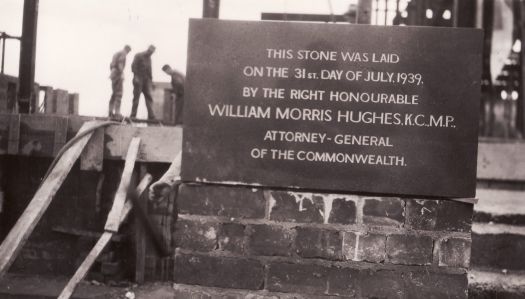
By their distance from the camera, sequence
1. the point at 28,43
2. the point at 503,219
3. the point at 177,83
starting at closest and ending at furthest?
1. the point at 503,219
2. the point at 28,43
3. the point at 177,83

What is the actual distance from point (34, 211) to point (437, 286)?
4.08 metres

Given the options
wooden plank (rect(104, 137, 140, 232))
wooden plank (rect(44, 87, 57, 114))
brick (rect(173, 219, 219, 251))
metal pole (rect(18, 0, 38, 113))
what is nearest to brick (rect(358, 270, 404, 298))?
brick (rect(173, 219, 219, 251))

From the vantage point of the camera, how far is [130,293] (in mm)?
5809

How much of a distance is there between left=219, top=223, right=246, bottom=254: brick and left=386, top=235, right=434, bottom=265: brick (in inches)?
19.5

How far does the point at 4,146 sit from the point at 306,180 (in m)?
5.12

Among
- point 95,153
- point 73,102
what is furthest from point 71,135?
point 73,102

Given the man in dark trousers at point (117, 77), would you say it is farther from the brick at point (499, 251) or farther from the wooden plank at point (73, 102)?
the brick at point (499, 251)

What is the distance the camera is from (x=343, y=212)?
5.70ft

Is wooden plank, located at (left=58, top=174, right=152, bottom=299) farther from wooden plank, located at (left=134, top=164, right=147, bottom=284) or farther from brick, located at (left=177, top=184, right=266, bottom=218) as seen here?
brick, located at (left=177, top=184, right=266, bottom=218)

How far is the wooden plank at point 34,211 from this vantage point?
14.6 ft

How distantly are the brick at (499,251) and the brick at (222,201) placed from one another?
192cm

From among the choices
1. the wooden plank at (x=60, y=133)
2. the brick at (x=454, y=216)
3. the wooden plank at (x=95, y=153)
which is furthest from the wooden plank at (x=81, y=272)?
the brick at (x=454, y=216)

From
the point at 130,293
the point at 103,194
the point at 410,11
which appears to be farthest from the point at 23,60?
the point at 410,11

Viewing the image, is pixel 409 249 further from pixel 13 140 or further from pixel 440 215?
pixel 13 140
